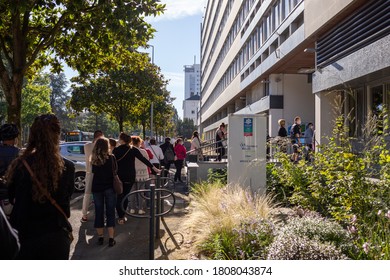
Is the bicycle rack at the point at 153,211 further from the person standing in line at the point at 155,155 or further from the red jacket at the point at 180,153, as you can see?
the red jacket at the point at 180,153

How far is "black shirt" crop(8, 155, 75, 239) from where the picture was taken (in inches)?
133

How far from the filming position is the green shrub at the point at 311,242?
450cm

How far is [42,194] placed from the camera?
3389 millimetres

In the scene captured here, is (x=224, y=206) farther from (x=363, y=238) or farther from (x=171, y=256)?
(x=363, y=238)

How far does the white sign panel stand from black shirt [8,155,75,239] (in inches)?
249

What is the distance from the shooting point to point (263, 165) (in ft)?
31.3

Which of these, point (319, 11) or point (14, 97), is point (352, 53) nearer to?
point (319, 11)

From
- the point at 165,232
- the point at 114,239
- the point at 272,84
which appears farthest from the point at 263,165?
the point at 272,84

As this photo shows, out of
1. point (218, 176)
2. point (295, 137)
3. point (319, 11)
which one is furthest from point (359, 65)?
point (218, 176)

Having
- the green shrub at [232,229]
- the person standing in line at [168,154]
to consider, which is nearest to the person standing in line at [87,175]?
the green shrub at [232,229]

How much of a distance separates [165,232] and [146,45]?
583cm

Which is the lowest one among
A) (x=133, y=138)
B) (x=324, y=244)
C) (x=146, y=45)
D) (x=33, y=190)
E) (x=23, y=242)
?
(x=324, y=244)

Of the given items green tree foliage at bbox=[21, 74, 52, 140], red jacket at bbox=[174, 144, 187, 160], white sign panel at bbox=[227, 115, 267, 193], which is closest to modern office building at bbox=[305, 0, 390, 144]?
white sign panel at bbox=[227, 115, 267, 193]

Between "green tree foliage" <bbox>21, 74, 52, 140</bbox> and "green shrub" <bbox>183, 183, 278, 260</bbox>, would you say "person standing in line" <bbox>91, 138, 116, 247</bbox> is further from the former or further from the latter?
"green tree foliage" <bbox>21, 74, 52, 140</bbox>
